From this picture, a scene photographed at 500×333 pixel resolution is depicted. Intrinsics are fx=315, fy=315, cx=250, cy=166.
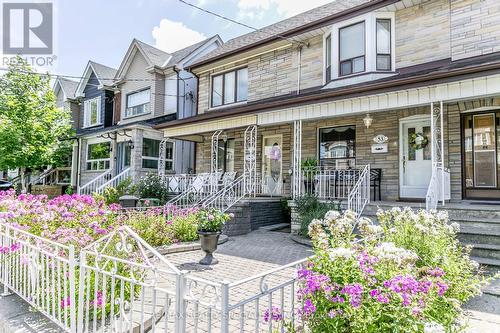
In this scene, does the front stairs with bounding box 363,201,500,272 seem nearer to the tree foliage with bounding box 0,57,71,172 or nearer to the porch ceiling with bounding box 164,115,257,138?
the porch ceiling with bounding box 164,115,257,138

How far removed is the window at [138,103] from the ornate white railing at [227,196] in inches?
361

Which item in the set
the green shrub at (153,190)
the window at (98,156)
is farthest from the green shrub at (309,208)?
the window at (98,156)

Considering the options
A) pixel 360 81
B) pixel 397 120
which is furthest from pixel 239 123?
pixel 397 120

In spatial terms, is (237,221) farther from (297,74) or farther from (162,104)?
(162,104)

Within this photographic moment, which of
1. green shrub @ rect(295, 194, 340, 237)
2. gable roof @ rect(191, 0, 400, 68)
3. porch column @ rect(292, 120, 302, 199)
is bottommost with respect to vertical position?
green shrub @ rect(295, 194, 340, 237)

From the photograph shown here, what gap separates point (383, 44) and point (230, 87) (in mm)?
6814

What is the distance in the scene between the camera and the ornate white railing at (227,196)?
31.8 feet

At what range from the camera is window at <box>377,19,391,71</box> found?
10047 millimetres

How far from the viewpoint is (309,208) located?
8.56 meters

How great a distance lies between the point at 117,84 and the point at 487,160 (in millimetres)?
18668

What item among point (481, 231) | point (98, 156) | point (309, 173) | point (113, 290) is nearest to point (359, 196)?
point (481, 231)

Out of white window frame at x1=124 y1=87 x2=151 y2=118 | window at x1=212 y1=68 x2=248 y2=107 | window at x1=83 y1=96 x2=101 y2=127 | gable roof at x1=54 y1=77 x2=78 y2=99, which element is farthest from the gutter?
gable roof at x1=54 y1=77 x2=78 y2=99

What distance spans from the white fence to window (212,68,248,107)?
10.7m

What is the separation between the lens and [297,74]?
39.7 ft
